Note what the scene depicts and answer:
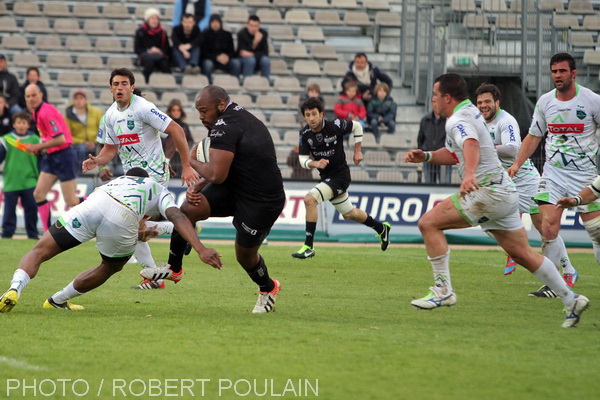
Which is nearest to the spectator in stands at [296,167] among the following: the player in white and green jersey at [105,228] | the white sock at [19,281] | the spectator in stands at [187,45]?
the spectator in stands at [187,45]

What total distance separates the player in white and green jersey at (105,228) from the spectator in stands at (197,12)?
1513 cm

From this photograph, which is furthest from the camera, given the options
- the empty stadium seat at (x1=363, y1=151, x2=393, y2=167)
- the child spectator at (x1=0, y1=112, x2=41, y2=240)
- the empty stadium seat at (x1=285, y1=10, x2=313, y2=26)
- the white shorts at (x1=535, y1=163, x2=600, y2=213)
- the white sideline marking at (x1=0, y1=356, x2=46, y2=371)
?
the empty stadium seat at (x1=285, y1=10, x2=313, y2=26)

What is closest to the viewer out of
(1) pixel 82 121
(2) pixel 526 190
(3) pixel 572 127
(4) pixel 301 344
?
(4) pixel 301 344

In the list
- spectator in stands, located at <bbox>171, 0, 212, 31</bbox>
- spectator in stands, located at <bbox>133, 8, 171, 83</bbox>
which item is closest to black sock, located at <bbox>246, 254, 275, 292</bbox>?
spectator in stands, located at <bbox>133, 8, 171, 83</bbox>

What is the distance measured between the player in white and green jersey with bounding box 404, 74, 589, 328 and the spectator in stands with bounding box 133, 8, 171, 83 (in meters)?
15.4

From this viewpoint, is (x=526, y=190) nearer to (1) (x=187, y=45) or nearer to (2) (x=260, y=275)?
(2) (x=260, y=275)

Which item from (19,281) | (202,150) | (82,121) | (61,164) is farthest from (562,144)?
(82,121)

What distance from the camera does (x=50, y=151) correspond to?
55.2 feet

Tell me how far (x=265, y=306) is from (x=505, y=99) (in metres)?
14.5

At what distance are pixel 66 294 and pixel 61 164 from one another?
8.67m

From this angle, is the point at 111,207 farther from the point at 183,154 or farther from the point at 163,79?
the point at 163,79

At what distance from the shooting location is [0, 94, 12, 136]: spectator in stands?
65.8ft

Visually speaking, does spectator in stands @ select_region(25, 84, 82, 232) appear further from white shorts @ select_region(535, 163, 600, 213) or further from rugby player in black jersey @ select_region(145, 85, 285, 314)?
white shorts @ select_region(535, 163, 600, 213)

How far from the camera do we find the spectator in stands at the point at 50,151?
54.0ft
